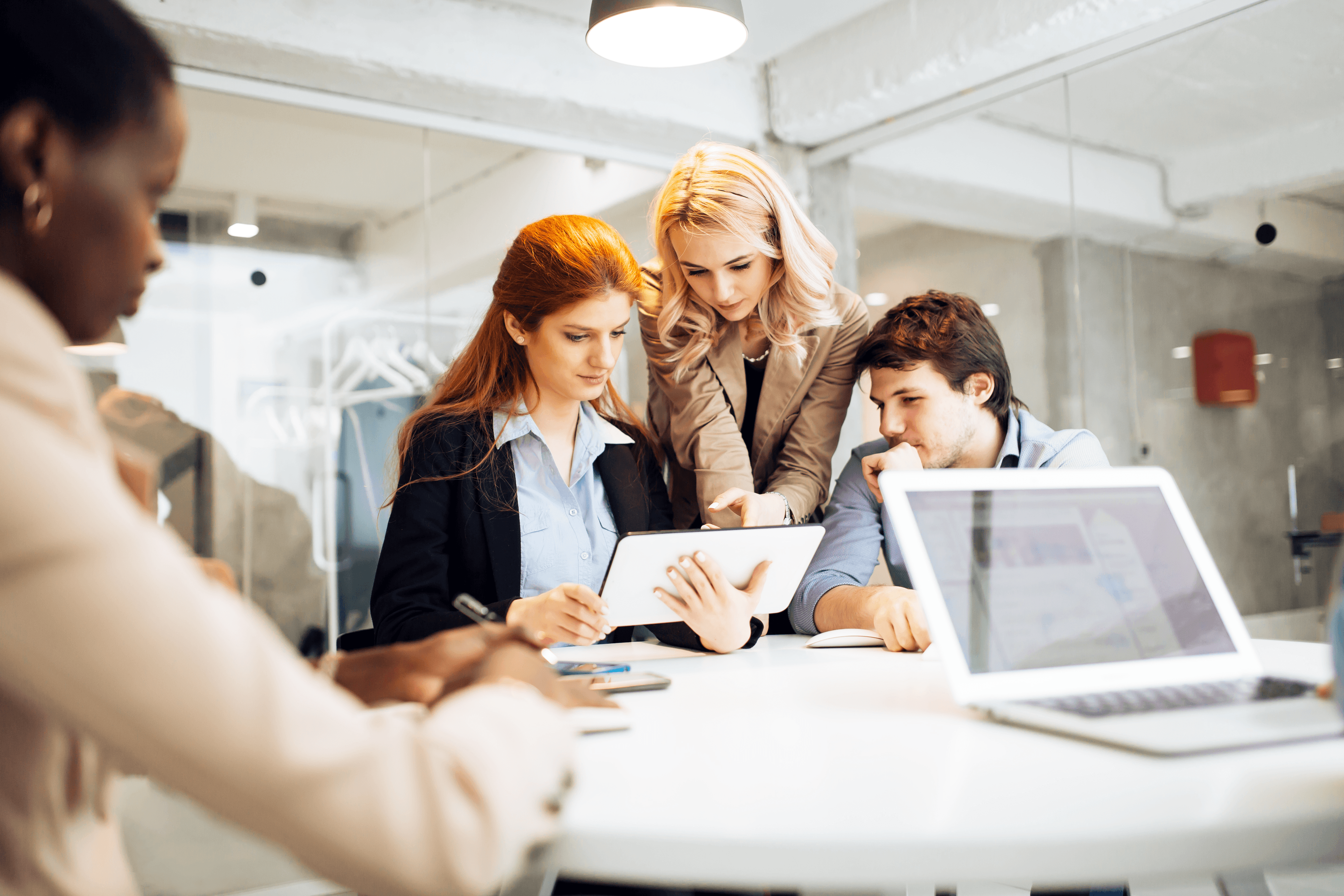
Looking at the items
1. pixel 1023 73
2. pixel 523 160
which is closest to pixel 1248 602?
pixel 1023 73

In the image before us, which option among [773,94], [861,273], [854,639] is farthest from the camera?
[861,273]


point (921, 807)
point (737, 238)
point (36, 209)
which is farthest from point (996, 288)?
point (36, 209)

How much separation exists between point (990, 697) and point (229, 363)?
2758mm

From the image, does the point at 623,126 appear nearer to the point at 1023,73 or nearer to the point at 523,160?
the point at 523,160

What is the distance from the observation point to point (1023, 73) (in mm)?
3326

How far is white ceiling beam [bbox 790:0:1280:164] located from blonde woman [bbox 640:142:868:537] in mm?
1439

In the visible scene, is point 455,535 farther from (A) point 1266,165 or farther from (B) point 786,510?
(A) point 1266,165

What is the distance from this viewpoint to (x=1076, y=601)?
38.4 inches

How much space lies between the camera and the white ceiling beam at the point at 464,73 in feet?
9.37

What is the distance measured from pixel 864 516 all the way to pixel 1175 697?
3.55ft

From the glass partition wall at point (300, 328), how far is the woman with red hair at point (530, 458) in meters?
1.10

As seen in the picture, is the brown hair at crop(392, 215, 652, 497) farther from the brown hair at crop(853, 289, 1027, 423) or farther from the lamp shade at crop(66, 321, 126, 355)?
the lamp shade at crop(66, 321, 126, 355)

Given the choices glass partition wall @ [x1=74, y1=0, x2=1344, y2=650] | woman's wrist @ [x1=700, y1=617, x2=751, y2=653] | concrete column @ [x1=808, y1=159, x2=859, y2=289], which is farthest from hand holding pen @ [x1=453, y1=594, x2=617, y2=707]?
concrete column @ [x1=808, y1=159, x2=859, y2=289]

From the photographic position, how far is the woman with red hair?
164 cm
